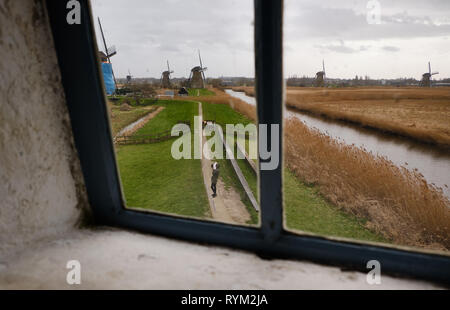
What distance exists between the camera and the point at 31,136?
704mm

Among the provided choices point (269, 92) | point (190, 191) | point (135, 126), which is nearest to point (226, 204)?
point (190, 191)

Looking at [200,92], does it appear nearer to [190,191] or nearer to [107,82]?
[190,191]

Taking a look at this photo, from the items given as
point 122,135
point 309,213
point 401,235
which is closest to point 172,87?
point 122,135

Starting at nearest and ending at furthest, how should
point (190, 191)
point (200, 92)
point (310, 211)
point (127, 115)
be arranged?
point (190, 191)
point (310, 211)
point (127, 115)
point (200, 92)

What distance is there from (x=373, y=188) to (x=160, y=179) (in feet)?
37.8

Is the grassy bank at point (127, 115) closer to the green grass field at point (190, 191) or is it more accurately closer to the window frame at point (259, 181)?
the green grass field at point (190, 191)

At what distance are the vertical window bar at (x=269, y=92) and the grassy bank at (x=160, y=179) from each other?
8.83 meters

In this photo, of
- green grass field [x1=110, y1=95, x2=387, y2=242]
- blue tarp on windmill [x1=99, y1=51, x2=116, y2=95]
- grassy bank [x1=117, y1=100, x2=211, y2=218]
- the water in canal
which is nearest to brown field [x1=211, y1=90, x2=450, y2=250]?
the water in canal

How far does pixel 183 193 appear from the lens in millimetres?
12406

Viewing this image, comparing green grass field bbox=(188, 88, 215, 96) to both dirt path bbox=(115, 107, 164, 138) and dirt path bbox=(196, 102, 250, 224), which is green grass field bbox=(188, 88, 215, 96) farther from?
dirt path bbox=(196, 102, 250, 224)

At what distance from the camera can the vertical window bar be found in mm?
601

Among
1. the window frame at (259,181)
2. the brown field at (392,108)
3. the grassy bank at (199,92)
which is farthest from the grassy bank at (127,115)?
the window frame at (259,181)

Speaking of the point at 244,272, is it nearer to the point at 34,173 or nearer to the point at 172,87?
the point at 34,173

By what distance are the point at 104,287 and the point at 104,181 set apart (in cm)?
36
